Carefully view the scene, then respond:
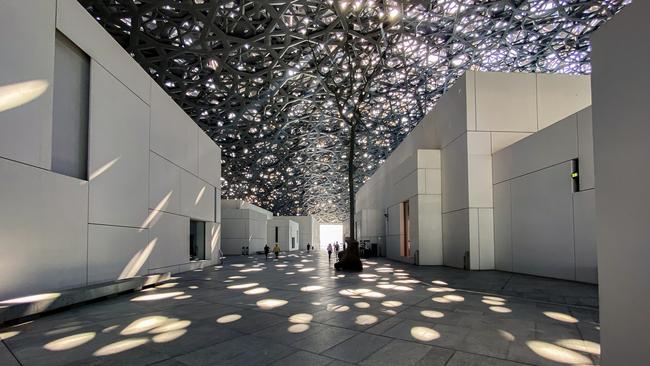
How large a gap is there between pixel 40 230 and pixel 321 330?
6584 mm

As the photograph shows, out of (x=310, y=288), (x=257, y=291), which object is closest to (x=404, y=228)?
(x=310, y=288)

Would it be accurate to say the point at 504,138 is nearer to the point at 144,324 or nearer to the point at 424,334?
the point at 424,334

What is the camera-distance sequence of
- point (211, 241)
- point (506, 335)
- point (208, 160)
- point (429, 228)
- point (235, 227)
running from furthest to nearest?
1. point (235, 227)
2. point (211, 241)
3. point (208, 160)
4. point (429, 228)
5. point (506, 335)

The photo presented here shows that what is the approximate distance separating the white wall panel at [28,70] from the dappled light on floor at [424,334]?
8.15 metres

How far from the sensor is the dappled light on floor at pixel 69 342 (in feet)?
16.6

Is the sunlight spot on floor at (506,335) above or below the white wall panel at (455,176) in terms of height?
below

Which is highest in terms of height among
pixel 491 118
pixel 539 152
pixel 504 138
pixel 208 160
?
pixel 491 118

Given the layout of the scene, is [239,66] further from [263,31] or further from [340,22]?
[340,22]

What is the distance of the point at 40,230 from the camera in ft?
26.0

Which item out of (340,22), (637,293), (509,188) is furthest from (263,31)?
(637,293)

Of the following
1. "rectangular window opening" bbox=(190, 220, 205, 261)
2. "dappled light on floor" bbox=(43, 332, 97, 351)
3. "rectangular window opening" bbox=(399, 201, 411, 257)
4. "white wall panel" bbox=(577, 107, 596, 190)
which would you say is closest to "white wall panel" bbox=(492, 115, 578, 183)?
"white wall panel" bbox=(577, 107, 596, 190)

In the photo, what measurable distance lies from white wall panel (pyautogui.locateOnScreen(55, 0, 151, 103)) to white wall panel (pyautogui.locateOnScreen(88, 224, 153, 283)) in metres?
4.84

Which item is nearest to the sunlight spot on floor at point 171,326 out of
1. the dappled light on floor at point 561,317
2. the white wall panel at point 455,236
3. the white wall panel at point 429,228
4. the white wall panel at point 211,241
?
the dappled light on floor at point 561,317

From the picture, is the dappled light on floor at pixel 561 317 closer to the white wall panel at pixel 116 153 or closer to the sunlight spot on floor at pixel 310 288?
the sunlight spot on floor at pixel 310 288
